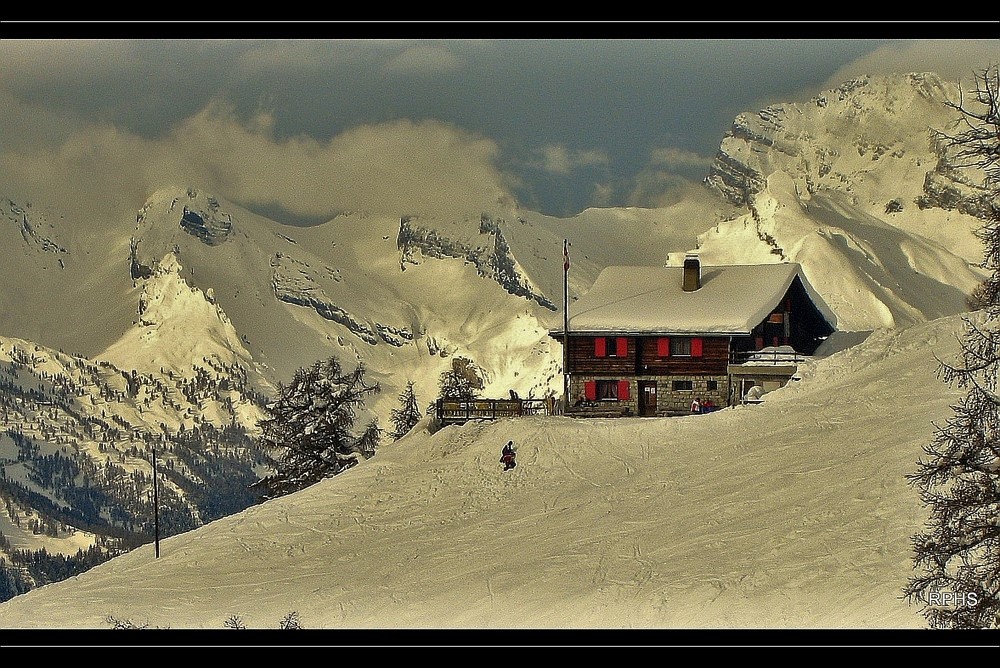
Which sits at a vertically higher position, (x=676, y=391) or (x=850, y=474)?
(x=676, y=391)

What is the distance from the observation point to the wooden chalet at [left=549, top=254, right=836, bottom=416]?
5469 cm

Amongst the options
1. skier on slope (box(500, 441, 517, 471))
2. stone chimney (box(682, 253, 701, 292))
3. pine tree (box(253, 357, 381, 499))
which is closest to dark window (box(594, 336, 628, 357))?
stone chimney (box(682, 253, 701, 292))

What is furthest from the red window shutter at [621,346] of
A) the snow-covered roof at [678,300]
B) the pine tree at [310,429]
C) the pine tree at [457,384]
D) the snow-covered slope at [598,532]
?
the pine tree at [457,384]

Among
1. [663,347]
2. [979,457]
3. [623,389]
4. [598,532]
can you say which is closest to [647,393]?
[623,389]

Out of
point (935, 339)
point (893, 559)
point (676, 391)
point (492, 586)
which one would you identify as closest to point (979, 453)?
point (893, 559)

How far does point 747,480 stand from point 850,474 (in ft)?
A: 10.1

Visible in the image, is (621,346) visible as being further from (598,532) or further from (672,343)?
(598,532)

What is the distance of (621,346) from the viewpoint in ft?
184

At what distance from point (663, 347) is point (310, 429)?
619 inches

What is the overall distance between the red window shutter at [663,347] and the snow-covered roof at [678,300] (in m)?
0.38

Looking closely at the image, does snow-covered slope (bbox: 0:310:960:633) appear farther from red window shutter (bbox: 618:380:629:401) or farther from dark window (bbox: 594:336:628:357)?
dark window (bbox: 594:336:628:357)

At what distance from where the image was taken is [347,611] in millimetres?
30391

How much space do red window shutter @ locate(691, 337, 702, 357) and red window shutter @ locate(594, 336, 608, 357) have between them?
3.80 meters
